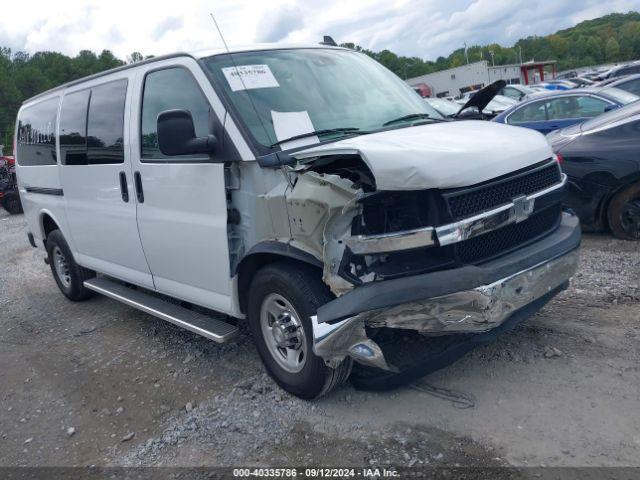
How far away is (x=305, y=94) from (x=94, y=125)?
88.5 inches

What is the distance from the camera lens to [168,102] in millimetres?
4215

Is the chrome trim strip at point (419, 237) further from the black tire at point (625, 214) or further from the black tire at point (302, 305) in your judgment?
the black tire at point (625, 214)

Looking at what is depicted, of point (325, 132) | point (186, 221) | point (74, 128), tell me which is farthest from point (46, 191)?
point (325, 132)

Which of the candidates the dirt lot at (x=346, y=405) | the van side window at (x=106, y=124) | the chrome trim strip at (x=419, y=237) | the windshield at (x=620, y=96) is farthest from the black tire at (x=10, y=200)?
the chrome trim strip at (x=419, y=237)

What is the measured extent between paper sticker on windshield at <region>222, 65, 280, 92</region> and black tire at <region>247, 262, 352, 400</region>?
1.19 metres

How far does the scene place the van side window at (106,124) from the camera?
4707 mm

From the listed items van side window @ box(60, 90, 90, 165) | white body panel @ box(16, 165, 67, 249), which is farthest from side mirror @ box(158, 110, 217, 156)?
white body panel @ box(16, 165, 67, 249)

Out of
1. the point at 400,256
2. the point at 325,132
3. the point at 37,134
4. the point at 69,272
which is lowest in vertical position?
the point at 69,272

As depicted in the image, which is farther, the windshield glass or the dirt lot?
the windshield glass

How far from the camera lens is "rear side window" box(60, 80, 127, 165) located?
4.75 metres

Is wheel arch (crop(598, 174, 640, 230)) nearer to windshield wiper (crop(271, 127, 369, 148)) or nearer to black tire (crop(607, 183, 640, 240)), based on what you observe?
black tire (crop(607, 183, 640, 240))

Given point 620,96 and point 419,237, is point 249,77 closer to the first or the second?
point 419,237

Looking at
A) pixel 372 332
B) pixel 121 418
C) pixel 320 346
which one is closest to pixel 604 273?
pixel 372 332

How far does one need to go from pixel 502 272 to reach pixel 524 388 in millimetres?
882
